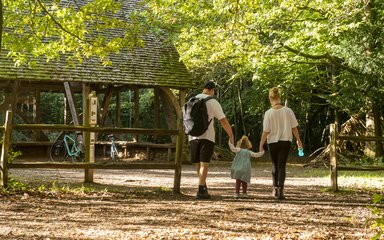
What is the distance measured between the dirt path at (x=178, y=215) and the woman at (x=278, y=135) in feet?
1.28

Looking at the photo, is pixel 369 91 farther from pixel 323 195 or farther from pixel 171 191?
pixel 171 191

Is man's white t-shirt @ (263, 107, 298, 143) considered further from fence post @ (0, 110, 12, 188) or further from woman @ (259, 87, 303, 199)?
fence post @ (0, 110, 12, 188)

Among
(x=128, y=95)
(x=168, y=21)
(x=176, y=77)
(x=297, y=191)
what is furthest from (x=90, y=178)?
(x=128, y=95)

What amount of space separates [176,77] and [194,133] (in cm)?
1225

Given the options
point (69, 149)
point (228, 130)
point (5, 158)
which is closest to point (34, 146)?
point (69, 149)

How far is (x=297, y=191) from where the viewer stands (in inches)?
431

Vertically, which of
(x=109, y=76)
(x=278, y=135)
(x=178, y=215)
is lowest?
(x=178, y=215)

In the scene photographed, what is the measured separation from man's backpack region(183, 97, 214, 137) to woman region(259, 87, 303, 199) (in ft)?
3.27

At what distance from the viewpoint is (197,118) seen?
30.0ft

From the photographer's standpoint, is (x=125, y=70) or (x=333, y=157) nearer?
(x=333, y=157)

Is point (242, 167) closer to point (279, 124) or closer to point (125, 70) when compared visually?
point (279, 124)

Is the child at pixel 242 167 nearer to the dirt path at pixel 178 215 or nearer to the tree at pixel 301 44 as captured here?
the dirt path at pixel 178 215

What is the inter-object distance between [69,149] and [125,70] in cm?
347

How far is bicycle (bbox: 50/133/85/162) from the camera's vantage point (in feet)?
62.7
